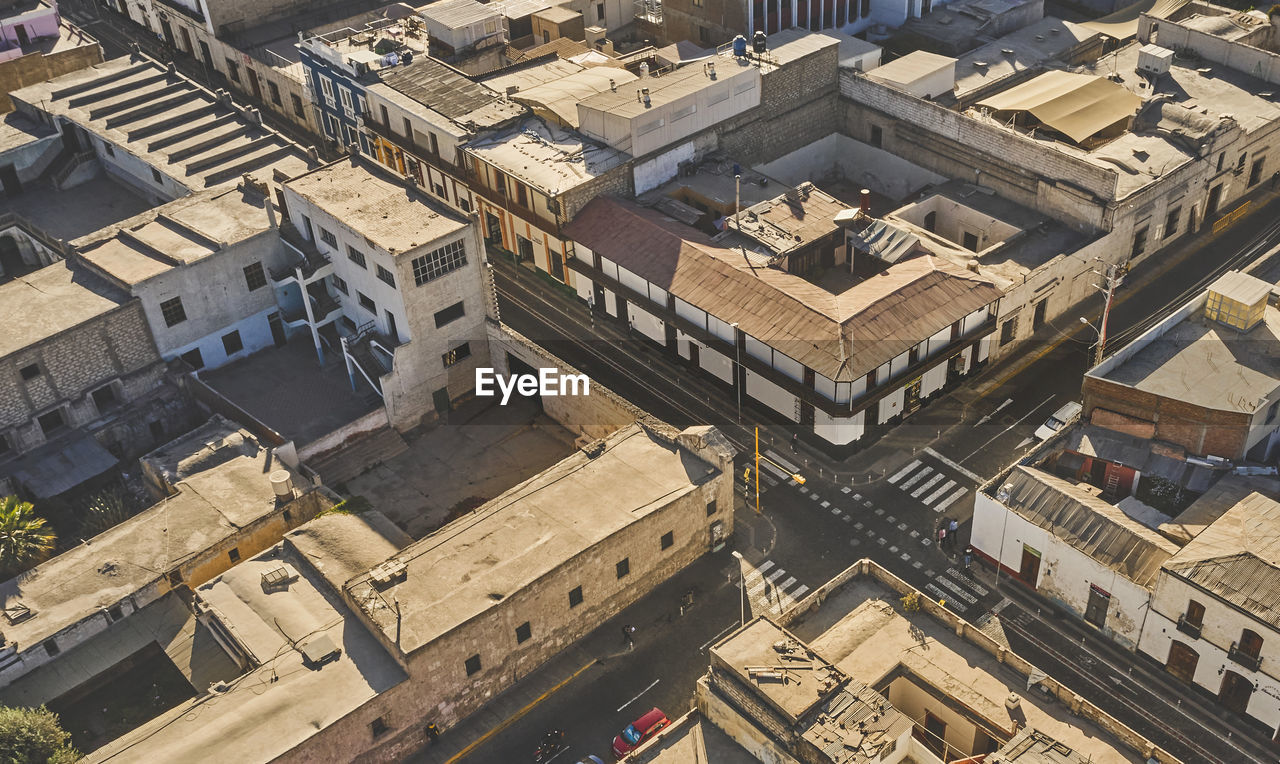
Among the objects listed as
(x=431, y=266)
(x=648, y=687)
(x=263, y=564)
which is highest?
(x=431, y=266)

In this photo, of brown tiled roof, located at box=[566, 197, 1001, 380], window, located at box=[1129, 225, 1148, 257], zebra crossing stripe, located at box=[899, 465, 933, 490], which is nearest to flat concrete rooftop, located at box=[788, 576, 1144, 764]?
zebra crossing stripe, located at box=[899, 465, 933, 490]

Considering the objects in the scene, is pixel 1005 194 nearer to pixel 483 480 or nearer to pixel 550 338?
pixel 550 338

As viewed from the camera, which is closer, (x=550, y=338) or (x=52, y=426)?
(x=52, y=426)

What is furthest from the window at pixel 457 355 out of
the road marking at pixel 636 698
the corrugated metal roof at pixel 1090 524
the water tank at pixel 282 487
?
the corrugated metal roof at pixel 1090 524

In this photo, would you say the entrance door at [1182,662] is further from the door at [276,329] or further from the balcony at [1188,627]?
the door at [276,329]

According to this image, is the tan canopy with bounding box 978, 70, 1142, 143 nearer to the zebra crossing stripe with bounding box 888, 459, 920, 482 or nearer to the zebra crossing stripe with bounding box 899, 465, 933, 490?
the zebra crossing stripe with bounding box 888, 459, 920, 482

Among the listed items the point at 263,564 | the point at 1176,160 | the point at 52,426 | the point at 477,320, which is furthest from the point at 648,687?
the point at 1176,160
